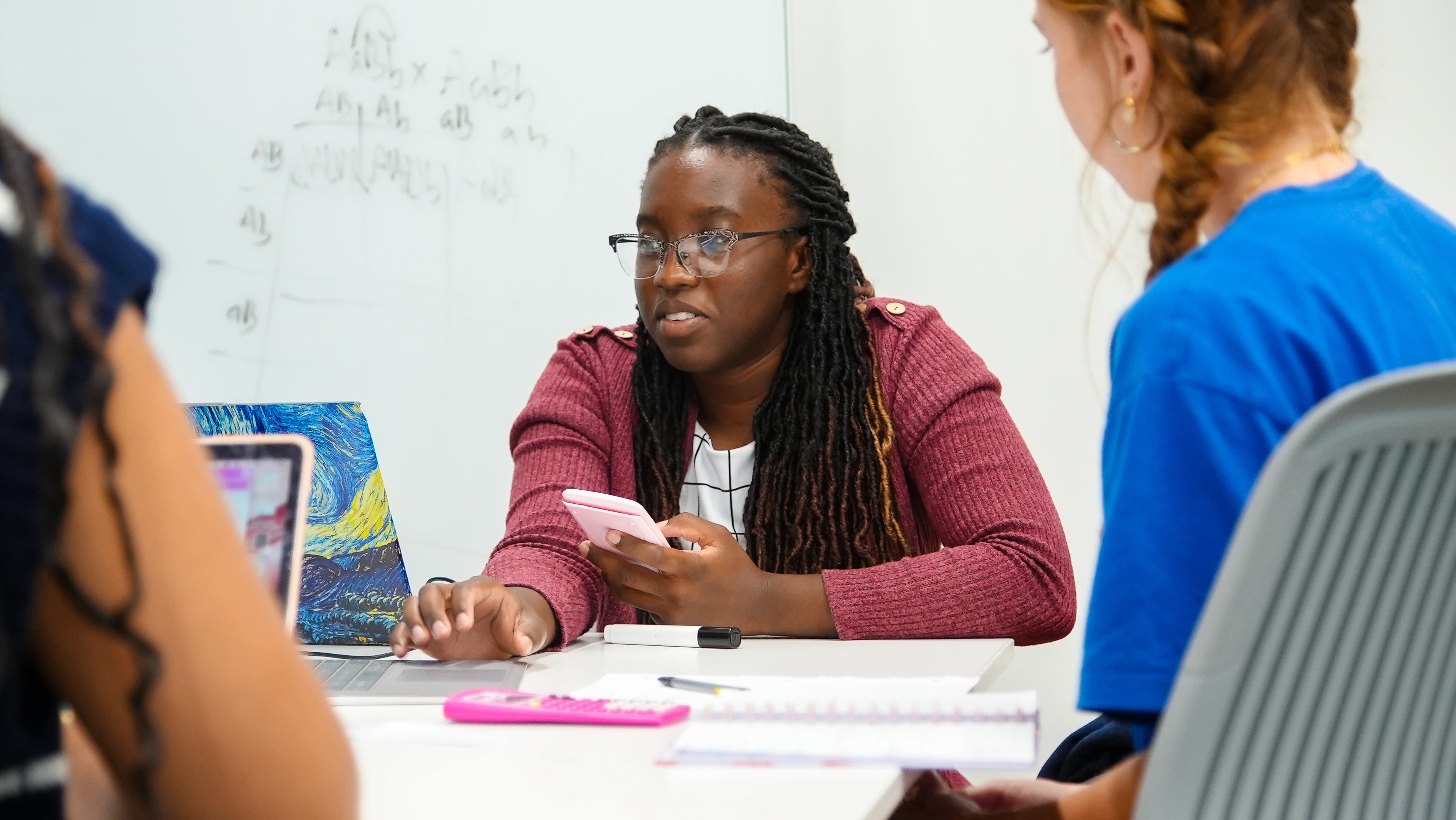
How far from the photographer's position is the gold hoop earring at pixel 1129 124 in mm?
852

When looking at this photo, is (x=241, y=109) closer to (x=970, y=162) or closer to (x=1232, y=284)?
(x=970, y=162)

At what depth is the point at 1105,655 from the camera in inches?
27.4

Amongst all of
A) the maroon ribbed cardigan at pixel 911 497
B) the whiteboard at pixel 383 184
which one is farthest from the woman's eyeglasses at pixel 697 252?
the whiteboard at pixel 383 184

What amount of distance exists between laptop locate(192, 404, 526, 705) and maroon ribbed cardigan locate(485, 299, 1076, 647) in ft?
0.54

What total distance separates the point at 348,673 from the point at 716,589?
1.30 ft

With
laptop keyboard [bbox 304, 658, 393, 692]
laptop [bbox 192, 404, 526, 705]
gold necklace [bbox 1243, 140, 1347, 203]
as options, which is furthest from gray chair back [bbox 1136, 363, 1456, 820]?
laptop keyboard [bbox 304, 658, 393, 692]

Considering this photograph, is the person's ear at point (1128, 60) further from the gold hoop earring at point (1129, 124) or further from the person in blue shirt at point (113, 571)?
the person in blue shirt at point (113, 571)

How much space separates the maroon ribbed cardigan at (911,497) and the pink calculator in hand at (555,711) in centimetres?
40

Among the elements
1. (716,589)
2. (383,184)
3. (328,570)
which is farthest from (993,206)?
(328,570)

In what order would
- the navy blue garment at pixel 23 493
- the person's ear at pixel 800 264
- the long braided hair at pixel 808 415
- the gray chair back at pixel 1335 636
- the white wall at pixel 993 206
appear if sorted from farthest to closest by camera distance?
the white wall at pixel 993 206, the person's ear at pixel 800 264, the long braided hair at pixel 808 415, the gray chair back at pixel 1335 636, the navy blue garment at pixel 23 493

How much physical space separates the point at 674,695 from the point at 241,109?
1306 millimetres

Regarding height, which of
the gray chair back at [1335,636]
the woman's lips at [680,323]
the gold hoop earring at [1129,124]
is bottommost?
the gray chair back at [1335,636]

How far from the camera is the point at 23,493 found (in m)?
0.33

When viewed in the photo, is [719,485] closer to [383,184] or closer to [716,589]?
[716,589]
